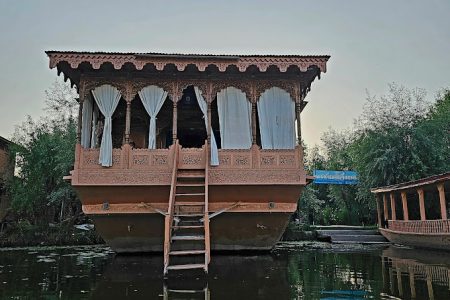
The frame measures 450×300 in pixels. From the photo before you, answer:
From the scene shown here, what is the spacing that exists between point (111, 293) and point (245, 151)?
18.6ft

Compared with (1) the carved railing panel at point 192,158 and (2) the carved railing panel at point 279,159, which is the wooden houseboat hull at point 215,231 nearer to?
(2) the carved railing panel at point 279,159

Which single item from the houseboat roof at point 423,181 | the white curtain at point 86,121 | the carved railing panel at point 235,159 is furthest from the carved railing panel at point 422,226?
the white curtain at point 86,121

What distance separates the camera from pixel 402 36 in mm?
15367

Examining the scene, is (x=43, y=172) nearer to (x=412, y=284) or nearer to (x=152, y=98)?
(x=152, y=98)

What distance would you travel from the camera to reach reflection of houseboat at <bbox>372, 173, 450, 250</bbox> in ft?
40.7

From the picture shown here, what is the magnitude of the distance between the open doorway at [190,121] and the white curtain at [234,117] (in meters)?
1.82

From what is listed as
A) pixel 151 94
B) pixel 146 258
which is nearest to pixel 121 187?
pixel 146 258

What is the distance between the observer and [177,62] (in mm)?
10109

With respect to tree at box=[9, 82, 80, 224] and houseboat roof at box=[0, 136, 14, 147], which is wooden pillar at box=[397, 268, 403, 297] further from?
houseboat roof at box=[0, 136, 14, 147]

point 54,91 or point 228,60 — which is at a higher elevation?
point 54,91

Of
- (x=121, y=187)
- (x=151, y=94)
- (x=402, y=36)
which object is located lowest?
(x=121, y=187)

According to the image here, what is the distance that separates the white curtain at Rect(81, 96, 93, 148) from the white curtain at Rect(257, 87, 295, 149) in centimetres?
488

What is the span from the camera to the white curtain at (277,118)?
34.8 feet

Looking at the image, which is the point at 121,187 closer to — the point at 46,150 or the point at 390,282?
the point at 390,282
